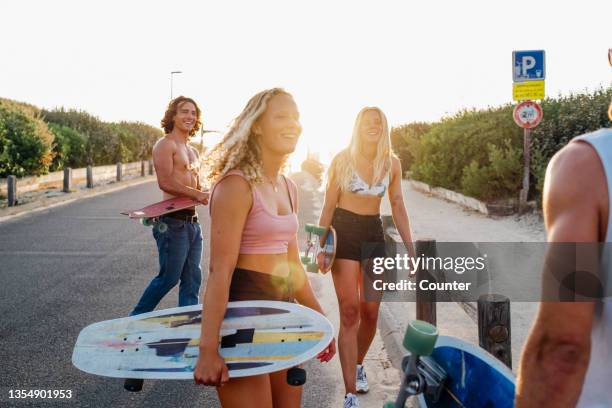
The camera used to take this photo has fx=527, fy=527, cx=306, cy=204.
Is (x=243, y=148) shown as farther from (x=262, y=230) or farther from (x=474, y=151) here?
(x=474, y=151)

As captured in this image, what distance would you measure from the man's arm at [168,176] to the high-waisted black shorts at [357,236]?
1.32 meters

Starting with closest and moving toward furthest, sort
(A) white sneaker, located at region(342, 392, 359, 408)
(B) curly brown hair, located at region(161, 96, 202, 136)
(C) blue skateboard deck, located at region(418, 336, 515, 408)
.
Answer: (C) blue skateboard deck, located at region(418, 336, 515, 408)
(A) white sneaker, located at region(342, 392, 359, 408)
(B) curly brown hair, located at region(161, 96, 202, 136)

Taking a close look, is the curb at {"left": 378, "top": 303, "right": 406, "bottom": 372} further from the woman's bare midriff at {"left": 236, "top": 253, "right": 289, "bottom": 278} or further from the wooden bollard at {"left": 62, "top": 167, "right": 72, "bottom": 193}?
the wooden bollard at {"left": 62, "top": 167, "right": 72, "bottom": 193}

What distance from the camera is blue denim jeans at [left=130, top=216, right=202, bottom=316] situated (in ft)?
14.1

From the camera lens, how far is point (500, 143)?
1375 centimetres

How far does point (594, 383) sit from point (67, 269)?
7902mm

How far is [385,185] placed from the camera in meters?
4.06

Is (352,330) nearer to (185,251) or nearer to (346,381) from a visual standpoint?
(346,381)

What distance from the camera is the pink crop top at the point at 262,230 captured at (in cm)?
224

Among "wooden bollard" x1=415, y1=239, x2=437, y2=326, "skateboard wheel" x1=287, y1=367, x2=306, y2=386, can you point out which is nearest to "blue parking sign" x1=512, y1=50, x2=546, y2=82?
"wooden bollard" x1=415, y1=239, x2=437, y2=326

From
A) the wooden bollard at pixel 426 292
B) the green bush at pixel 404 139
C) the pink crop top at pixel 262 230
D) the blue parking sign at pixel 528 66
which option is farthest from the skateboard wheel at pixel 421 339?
the green bush at pixel 404 139

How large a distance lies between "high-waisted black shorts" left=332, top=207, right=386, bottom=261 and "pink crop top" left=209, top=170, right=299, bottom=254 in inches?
60.3

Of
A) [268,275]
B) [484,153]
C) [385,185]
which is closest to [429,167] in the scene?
[484,153]

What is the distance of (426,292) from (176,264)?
6.70 feet
